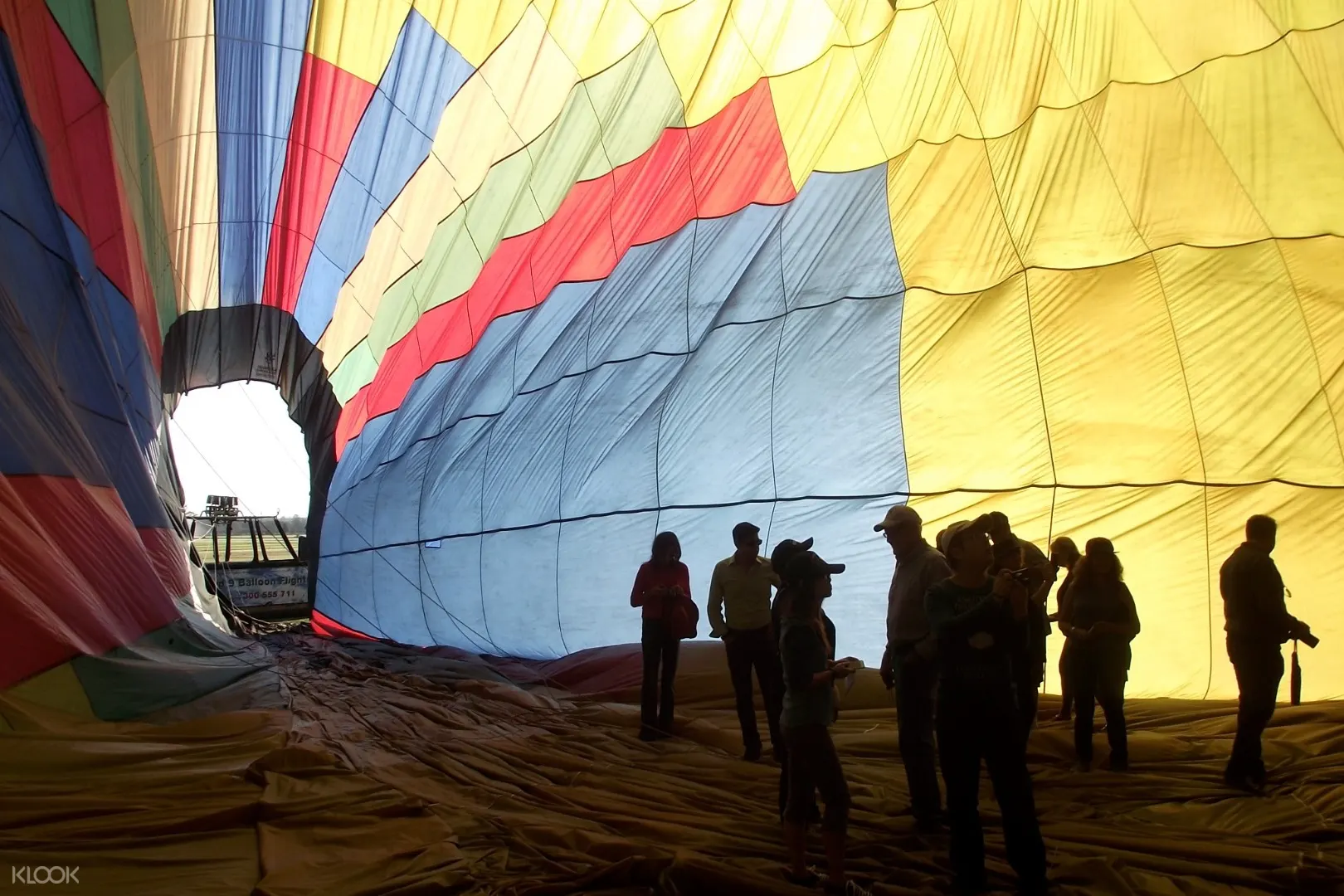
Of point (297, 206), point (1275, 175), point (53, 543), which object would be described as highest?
point (297, 206)

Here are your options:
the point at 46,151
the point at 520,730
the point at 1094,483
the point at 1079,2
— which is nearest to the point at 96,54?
the point at 46,151

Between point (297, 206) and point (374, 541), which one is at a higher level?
point (297, 206)

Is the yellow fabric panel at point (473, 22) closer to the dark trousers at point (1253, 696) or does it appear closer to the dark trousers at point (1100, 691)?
the dark trousers at point (1100, 691)

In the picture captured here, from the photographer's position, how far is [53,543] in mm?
5844

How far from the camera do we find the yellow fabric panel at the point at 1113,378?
621 cm

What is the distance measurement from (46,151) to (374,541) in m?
4.55

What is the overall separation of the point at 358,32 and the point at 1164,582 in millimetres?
8881

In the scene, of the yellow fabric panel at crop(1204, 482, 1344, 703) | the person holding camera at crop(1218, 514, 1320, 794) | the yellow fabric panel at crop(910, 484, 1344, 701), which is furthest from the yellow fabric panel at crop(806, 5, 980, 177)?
the person holding camera at crop(1218, 514, 1320, 794)

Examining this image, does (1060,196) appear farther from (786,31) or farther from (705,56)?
(705,56)

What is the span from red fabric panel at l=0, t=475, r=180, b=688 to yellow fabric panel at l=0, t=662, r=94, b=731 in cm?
4

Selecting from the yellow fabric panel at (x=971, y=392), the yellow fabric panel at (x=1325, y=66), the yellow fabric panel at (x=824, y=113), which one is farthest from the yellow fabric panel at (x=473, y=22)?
the yellow fabric panel at (x=1325, y=66)

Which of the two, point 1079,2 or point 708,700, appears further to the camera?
point 1079,2

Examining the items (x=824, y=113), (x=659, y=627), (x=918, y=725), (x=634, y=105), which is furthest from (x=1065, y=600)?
(x=634, y=105)

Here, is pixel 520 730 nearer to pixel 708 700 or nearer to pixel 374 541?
pixel 708 700
